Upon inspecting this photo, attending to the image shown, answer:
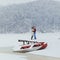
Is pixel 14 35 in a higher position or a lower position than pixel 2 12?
lower

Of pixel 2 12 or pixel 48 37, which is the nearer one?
pixel 48 37

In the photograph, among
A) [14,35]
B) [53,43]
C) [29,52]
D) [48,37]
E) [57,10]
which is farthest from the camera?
[57,10]

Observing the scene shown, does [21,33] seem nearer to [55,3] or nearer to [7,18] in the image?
[7,18]

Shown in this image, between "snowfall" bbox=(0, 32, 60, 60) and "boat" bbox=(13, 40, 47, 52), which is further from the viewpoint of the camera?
"boat" bbox=(13, 40, 47, 52)

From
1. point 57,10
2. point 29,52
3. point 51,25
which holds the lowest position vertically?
point 29,52

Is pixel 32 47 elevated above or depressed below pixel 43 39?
below

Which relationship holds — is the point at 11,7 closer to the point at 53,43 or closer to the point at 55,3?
the point at 55,3

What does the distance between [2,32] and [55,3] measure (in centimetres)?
188

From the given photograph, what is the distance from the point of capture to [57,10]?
767 centimetres

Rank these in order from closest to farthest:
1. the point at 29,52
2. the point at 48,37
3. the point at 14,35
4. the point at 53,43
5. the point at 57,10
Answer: the point at 29,52, the point at 53,43, the point at 48,37, the point at 14,35, the point at 57,10

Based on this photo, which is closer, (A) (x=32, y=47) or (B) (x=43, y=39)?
(A) (x=32, y=47)

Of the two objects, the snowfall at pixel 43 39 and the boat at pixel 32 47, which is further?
the boat at pixel 32 47

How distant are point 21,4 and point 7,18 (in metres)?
0.65

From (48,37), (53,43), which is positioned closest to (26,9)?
(48,37)
